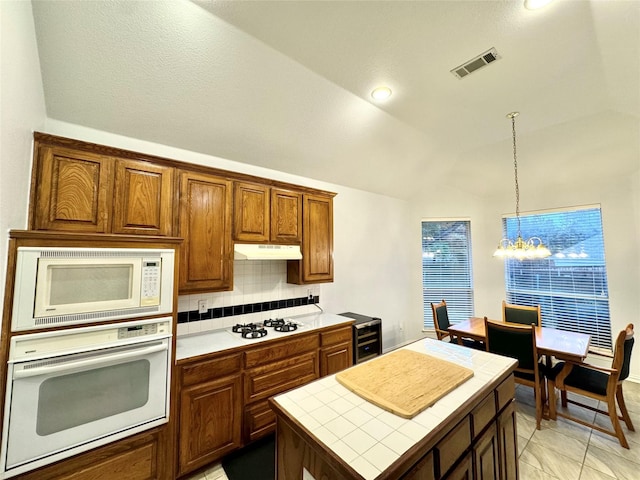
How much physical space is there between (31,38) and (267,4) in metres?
1.37

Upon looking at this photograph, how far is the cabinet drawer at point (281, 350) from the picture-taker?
2.23 meters

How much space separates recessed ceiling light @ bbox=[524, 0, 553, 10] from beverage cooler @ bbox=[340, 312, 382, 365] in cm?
301

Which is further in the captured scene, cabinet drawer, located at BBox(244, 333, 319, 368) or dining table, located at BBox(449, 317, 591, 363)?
dining table, located at BBox(449, 317, 591, 363)

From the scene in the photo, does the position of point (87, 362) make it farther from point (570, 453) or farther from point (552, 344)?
point (552, 344)

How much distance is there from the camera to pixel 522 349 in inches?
102

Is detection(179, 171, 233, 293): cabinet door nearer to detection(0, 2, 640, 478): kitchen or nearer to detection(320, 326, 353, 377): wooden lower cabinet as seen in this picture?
detection(0, 2, 640, 478): kitchen

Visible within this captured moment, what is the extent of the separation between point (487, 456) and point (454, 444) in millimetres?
454

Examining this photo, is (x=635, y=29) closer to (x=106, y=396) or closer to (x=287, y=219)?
(x=287, y=219)

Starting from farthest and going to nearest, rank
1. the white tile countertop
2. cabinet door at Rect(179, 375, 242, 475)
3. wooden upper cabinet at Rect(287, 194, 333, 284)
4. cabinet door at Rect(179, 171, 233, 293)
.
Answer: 1. wooden upper cabinet at Rect(287, 194, 333, 284)
2. cabinet door at Rect(179, 171, 233, 293)
3. the white tile countertop
4. cabinet door at Rect(179, 375, 242, 475)

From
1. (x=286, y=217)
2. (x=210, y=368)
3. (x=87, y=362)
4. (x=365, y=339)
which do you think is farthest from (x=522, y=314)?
(x=87, y=362)

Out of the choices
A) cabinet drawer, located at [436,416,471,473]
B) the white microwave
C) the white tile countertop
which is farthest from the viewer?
the white tile countertop

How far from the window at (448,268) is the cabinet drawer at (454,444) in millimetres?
3826

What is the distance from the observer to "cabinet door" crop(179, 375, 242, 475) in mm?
1898

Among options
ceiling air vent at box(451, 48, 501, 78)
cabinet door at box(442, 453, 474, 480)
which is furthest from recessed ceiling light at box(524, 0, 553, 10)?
cabinet door at box(442, 453, 474, 480)
